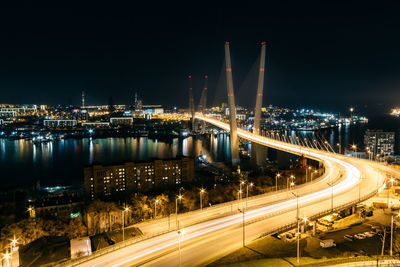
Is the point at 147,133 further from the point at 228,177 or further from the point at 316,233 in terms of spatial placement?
the point at 316,233

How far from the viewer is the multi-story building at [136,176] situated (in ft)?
34.0

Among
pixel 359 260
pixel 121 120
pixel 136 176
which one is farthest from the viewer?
pixel 121 120

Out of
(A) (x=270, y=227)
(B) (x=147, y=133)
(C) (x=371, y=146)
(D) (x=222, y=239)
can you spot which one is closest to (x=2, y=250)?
(D) (x=222, y=239)

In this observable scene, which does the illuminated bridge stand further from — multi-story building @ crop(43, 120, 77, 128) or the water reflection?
multi-story building @ crop(43, 120, 77, 128)

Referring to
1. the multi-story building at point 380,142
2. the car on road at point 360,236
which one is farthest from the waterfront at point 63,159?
the car on road at point 360,236

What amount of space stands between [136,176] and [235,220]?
7130 millimetres

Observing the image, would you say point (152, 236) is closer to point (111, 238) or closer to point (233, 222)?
point (111, 238)

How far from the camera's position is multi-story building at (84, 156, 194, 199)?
34.0ft

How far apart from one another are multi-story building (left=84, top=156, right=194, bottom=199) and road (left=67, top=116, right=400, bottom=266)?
596 cm

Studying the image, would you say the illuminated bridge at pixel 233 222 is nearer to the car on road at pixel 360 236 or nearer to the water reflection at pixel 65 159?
the car on road at pixel 360 236

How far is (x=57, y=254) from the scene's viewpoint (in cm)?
462

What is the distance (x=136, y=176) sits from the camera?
11.3 metres

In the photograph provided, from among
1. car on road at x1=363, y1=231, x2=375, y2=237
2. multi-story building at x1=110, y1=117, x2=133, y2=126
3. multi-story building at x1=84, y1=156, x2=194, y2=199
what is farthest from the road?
multi-story building at x1=110, y1=117, x2=133, y2=126

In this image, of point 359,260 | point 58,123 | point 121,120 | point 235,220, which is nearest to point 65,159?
point 235,220
